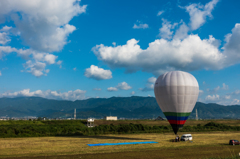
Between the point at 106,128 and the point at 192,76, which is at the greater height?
the point at 192,76

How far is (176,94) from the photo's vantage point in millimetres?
45906

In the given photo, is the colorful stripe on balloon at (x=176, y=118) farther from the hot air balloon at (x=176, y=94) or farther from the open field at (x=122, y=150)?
the open field at (x=122, y=150)

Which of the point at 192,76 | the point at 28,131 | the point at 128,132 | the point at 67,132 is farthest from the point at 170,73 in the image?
the point at 28,131

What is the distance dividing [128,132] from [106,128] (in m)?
7.79

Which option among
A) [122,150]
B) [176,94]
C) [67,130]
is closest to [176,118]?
[176,94]

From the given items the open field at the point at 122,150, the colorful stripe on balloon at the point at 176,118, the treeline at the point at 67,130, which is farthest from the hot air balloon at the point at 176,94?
the treeline at the point at 67,130

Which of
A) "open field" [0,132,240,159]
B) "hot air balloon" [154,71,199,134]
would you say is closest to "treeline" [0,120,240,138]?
"open field" [0,132,240,159]

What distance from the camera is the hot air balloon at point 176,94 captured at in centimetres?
4600

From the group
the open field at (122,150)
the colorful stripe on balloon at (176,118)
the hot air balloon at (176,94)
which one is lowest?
the open field at (122,150)

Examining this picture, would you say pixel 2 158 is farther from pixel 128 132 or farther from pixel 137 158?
pixel 128 132

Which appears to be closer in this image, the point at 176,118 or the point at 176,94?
the point at 176,94

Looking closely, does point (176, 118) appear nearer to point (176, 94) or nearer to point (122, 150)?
point (176, 94)

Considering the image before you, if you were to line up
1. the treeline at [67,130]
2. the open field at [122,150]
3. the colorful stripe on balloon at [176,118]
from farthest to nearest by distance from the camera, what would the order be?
the treeline at [67,130] → the colorful stripe on balloon at [176,118] → the open field at [122,150]

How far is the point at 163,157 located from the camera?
28.6 m
